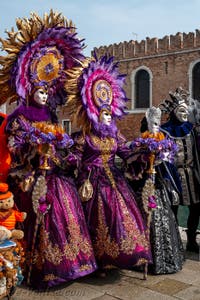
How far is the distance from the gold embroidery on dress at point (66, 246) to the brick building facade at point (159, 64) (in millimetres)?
19232

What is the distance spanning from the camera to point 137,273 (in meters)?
4.23

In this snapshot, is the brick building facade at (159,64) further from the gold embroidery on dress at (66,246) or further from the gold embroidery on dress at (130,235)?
the gold embroidery on dress at (66,246)

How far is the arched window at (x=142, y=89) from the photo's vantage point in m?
24.2

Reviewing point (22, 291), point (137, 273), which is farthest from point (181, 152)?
point (22, 291)

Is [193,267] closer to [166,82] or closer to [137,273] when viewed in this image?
[137,273]

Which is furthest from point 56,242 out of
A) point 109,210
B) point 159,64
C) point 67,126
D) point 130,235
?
point 159,64

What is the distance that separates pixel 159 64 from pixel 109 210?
824 inches

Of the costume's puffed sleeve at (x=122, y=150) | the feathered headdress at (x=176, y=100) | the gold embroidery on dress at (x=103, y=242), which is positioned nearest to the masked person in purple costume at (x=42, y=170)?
the gold embroidery on dress at (x=103, y=242)

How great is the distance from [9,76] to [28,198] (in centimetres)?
119

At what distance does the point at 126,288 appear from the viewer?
3.79 m

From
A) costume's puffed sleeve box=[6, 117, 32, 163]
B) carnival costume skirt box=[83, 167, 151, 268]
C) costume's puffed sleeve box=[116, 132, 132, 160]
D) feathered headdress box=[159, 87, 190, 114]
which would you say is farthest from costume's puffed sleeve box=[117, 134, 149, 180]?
costume's puffed sleeve box=[6, 117, 32, 163]

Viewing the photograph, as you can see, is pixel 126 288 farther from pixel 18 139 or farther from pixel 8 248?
pixel 18 139

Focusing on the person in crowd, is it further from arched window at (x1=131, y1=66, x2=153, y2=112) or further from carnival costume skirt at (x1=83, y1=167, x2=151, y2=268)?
arched window at (x1=131, y1=66, x2=153, y2=112)

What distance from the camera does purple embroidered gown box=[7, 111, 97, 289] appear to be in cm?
357
